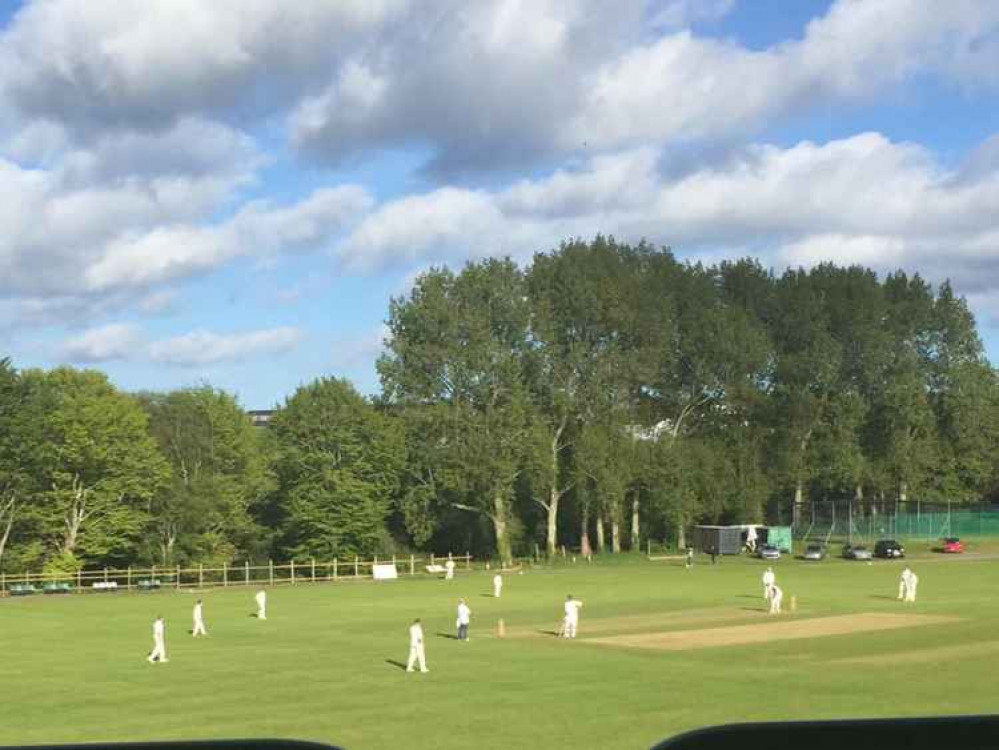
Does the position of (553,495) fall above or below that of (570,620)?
above

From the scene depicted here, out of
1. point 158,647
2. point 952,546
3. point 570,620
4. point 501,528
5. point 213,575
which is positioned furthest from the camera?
point 952,546

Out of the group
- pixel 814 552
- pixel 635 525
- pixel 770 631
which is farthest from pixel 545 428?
pixel 770 631

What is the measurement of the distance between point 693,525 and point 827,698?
80012mm

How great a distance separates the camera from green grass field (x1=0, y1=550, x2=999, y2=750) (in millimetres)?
24406

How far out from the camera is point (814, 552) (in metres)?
91.4

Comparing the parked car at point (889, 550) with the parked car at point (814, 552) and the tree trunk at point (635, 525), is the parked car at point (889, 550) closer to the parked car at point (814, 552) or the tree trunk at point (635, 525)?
the parked car at point (814, 552)

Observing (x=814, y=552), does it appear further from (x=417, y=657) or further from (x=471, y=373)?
(x=417, y=657)

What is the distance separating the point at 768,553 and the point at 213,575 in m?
43.2

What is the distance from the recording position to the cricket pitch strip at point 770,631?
3941cm

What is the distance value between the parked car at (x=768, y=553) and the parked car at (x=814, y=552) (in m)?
2.22

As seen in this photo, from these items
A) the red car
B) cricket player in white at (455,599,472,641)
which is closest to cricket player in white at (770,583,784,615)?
cricket player in white at (455,599,472,641)

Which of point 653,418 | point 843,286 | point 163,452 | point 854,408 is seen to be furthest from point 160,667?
point 843,286

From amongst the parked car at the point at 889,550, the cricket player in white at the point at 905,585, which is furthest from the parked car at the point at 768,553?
the cricket player in white at the point at 905,585

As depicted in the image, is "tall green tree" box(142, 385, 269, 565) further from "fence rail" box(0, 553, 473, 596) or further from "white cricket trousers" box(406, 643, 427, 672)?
"white cricket trousers" box(406, 643, 427, 672)
